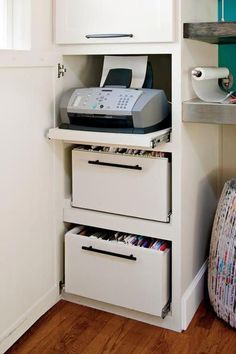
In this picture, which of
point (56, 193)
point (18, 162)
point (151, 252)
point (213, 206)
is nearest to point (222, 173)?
point (213, 206)

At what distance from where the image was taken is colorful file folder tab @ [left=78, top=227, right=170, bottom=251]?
6.48 feet

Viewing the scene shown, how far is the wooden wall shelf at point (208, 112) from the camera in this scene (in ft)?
5.70

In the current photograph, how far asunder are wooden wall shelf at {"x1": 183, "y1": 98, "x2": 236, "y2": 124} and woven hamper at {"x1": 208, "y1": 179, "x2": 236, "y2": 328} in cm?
39

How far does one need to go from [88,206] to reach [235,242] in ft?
2.20

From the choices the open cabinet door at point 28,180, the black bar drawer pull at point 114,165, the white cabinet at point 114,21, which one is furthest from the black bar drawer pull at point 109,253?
the white cabinet at point 114,21

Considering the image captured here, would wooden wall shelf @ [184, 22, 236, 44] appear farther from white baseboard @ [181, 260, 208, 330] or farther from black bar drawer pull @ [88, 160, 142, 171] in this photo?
white baseboard @ [181, 260, 208, 330]

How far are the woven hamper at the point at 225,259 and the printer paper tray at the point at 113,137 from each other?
0.42m

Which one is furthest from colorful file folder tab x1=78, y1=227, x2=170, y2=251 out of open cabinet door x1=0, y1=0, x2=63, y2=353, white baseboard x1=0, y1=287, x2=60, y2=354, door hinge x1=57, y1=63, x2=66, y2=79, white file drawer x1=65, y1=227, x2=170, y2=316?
door hinge x1=57, y1=63, x2=66, y2=79

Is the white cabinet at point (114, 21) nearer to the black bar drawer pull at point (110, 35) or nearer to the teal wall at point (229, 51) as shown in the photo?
the black bar drawer pull at point (110, 35)

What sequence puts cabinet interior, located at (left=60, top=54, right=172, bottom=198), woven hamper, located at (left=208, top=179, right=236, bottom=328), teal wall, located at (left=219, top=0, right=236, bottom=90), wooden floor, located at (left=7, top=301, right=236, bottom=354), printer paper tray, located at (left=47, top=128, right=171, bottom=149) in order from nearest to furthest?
printer paper tray, located at (left=47, top=128, right=171, bottom=149) → wooden floor, located at (left=7, top=301, right=236, bottom=354) → woven hamper, located at (left=208, top=179, right=236, bottom=328) → cabinet interior, located at (left=60, top=54, right=172, bottom=198) → teal wall, located at (left=219, top=0, right=236, bottom=90)

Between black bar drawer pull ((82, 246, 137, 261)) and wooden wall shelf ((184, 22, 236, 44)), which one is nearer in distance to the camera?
wooden wall shelf ((184, 22, 236, 44))

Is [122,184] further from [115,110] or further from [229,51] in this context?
[229,51]

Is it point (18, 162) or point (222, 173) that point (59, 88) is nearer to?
point (18, 162)

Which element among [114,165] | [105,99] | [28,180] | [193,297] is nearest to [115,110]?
[105,99]
